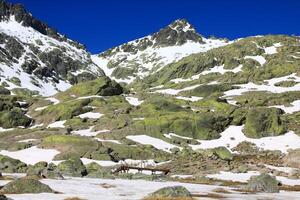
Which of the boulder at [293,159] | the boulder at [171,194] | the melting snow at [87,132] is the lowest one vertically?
the boulder at [171,194]

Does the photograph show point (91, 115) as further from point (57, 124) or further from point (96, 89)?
point (96, 89)

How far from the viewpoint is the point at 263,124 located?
114 metres

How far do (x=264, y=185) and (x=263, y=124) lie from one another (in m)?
65.1

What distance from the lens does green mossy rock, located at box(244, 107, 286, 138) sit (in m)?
112

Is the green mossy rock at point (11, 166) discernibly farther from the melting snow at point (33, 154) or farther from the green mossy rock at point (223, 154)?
the green mossy rock at point (223, 154)

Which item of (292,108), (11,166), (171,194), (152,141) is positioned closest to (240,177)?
(171,194)

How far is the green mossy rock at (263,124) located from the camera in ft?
369

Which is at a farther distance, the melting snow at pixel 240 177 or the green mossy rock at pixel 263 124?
the green mossy rock at pixel 263 124

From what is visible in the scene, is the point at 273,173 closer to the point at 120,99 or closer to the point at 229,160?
the point at 229,160

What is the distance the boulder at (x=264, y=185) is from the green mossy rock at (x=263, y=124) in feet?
200

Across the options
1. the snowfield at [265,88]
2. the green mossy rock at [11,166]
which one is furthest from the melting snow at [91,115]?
the snowfield at [265,88]

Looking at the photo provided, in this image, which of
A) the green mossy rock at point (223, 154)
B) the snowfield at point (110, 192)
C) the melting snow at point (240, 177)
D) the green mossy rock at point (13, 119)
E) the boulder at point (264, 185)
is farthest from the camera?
the green mossy rock at point (13, 119)

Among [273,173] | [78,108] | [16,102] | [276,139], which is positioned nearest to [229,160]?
[273,173]

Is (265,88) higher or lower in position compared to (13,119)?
higher
